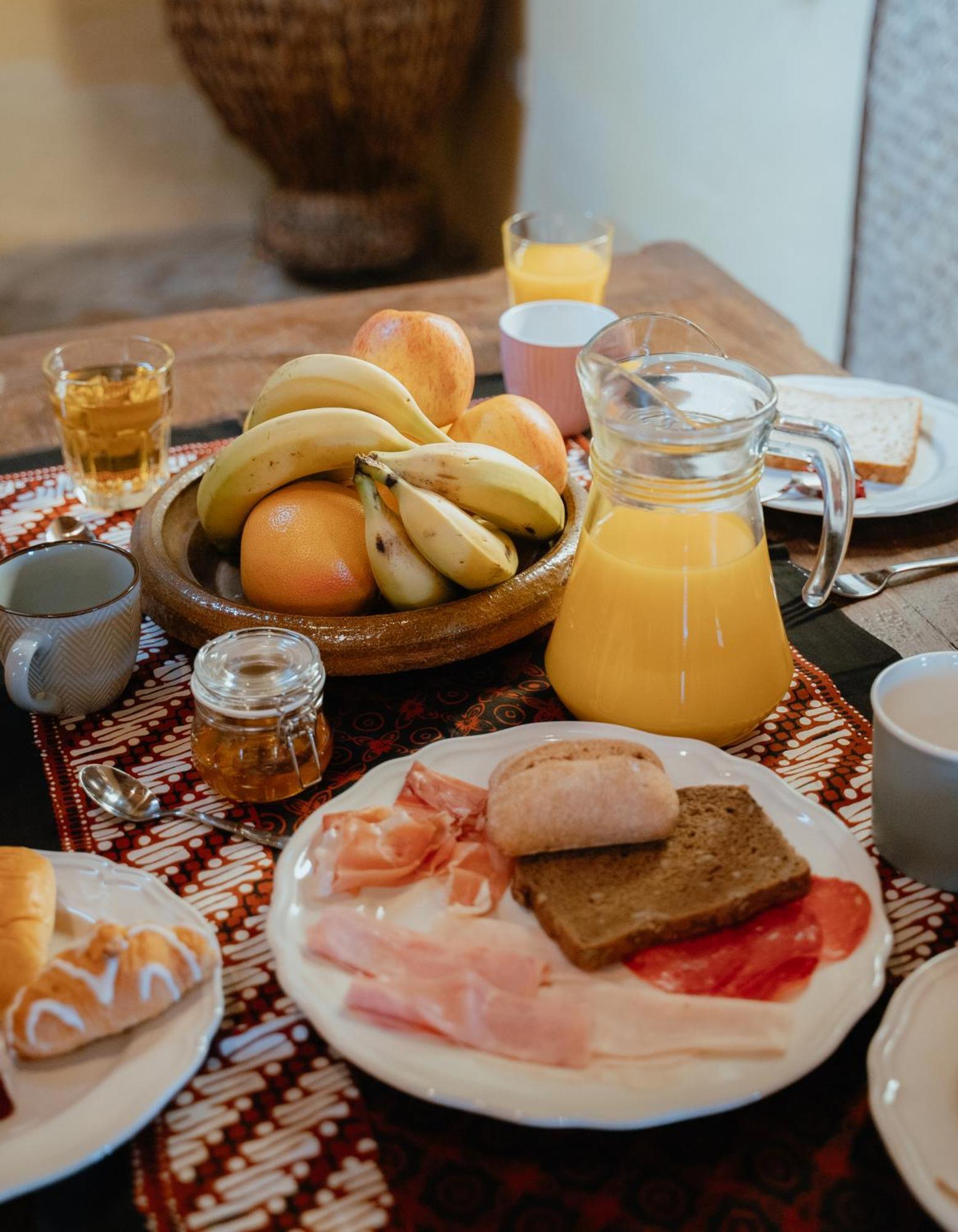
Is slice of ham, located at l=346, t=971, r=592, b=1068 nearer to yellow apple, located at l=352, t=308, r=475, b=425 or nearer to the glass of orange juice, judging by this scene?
yellow apple, located at l=352, t=308, r=475, b=425

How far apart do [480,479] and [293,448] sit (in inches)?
6.2

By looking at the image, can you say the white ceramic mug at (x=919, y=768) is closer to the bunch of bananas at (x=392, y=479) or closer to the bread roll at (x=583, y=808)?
the bread roll at (x=583, y=808)

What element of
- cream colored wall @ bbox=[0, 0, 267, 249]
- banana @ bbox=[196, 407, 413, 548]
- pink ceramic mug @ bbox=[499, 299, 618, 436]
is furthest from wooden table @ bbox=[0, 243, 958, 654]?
cream colored wall @ bbox=[0, 0, 267, 249]

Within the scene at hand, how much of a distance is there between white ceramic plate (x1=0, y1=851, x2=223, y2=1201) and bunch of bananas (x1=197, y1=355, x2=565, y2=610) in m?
0.35

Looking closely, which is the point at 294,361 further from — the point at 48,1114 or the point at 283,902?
the point at 48,1114

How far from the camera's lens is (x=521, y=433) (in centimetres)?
103

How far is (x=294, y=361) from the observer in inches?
39.5

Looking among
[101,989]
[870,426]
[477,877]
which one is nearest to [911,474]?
[870,426]

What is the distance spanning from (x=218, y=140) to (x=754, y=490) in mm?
3623

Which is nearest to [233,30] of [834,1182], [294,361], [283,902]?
[294,361]

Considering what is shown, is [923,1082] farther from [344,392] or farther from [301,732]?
[344,392]

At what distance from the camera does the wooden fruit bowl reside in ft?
2.83

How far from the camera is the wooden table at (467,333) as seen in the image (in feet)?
3.73

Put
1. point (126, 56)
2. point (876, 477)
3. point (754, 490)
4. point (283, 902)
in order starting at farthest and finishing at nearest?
point (126, 56) → point (876, 477) → point (754, 490) → point (283, 902)
